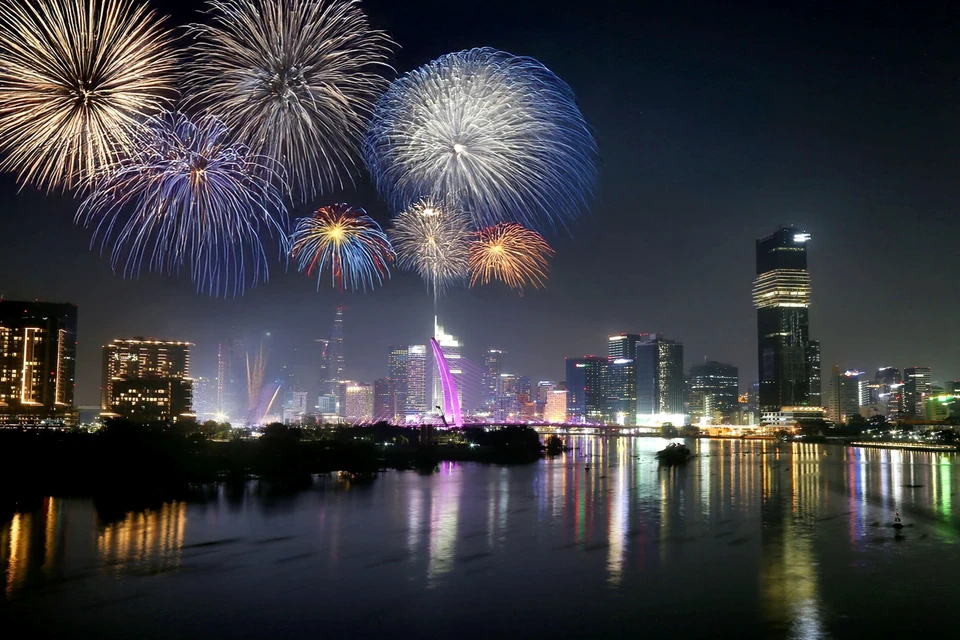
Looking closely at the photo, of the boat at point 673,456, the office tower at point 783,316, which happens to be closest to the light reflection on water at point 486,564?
the boat at point 673,456

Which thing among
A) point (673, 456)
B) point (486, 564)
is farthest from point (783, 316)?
point (486, 564)

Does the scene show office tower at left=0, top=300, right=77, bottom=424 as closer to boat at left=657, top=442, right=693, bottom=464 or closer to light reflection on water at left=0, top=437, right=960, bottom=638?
boat at left=657, top=442, right=693, bottom=464

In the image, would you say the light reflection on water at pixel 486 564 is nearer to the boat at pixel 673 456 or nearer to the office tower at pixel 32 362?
the boat at pixel 673 456

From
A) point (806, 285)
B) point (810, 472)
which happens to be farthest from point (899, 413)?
point (810, 472)

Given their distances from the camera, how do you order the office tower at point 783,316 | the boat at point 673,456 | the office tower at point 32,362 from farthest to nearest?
the office tower at point 783,316 → the office tower at point 32,362 → the boat at point 673,456

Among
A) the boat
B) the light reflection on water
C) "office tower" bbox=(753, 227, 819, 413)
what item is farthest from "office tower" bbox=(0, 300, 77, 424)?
"office tower" bbox=(753, 227, 819, 413)

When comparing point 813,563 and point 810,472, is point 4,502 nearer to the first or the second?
point 813,563
